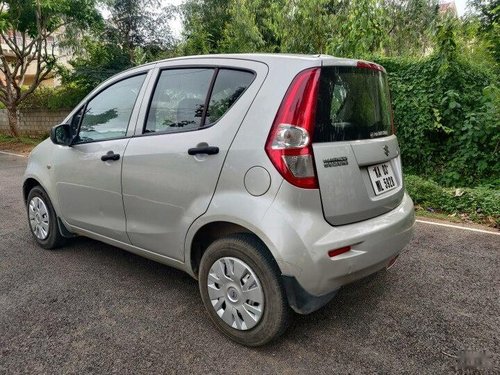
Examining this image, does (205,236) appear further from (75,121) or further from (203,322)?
(75,121)

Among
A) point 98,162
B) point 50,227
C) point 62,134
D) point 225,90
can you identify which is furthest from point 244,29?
point 225,90

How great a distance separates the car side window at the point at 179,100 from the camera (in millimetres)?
2598

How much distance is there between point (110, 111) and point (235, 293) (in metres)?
1.86

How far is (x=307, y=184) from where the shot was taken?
2125mm

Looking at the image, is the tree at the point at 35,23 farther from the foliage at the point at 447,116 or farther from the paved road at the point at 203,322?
the paved road at the point at 203,322

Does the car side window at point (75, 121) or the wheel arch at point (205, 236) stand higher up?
the car side window at point (75, 121)

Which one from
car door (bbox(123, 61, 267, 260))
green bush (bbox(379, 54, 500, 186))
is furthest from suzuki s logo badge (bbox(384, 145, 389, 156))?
green bush (bbox(379, 54, 500, 186))

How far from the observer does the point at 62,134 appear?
348 centimetres

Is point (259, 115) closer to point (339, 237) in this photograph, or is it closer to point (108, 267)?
point (339, 237)

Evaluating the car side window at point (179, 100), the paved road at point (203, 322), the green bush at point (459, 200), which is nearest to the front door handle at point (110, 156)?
the car side window at point (179, 100)

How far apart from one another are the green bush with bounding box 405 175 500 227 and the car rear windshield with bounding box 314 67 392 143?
2.88 meters

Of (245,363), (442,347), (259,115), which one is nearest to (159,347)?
(245,363)

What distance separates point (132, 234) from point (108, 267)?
792mm

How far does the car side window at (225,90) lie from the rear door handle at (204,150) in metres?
0.18
